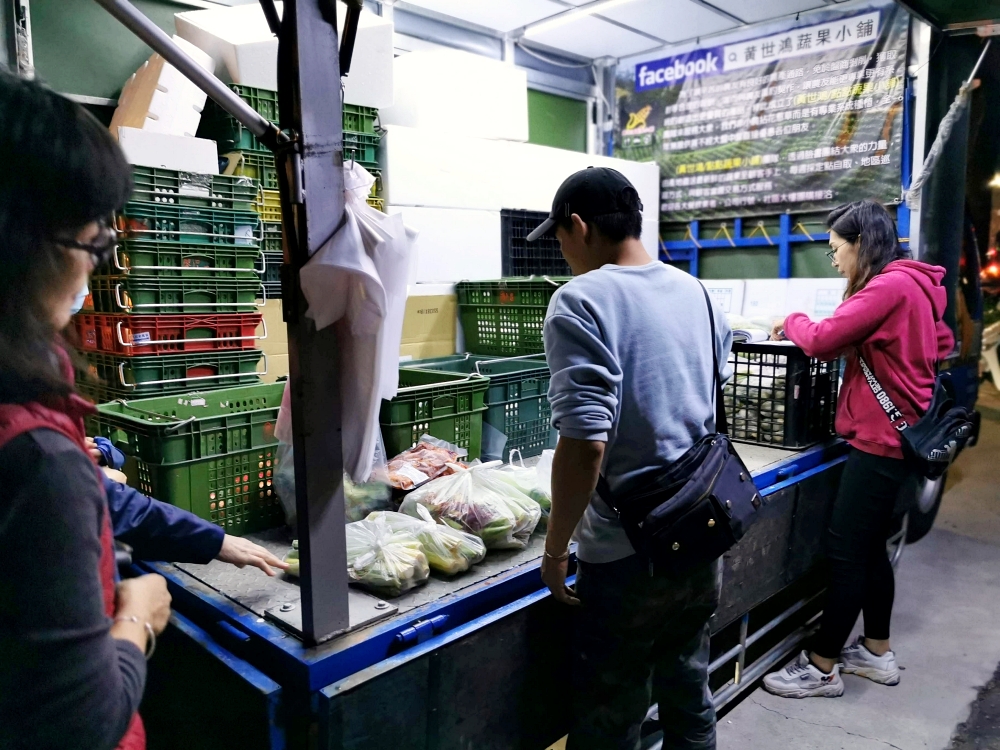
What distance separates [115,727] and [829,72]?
224 inches

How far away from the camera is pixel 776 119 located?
5.38 metres

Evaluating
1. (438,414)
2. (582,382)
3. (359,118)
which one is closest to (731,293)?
(359,118)

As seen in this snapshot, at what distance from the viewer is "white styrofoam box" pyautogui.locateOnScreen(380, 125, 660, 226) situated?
3857 millimetres

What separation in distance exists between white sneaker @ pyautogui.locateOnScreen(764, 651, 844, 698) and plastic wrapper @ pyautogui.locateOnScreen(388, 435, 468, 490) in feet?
5.16

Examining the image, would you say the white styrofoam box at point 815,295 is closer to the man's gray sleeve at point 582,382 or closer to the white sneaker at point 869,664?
the white sneaker at point 869,664

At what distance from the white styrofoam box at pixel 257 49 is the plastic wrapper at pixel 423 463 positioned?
2.03 meters

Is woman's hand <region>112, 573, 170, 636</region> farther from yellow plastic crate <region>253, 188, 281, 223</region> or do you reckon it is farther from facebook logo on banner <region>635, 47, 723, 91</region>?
facebook logo on banner <region>635, 47, 723, 91</region>

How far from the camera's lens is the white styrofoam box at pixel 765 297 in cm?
544

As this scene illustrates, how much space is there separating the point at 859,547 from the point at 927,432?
0.47m

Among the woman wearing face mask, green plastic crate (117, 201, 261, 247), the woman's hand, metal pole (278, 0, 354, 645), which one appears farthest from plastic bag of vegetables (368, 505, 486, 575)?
green plastic crate (117, 201, 261, 247)

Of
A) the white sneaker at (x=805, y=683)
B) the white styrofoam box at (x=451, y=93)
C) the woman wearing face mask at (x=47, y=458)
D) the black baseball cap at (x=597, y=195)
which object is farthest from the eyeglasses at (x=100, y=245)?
the white styrofoam box at (x=451, y=93)

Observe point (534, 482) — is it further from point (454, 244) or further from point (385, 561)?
point (454, 244)

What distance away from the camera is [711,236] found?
5.90m

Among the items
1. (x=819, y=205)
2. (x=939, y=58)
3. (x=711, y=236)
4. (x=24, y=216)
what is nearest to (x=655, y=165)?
(x=711, y=236)
